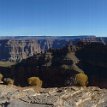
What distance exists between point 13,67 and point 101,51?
111ft

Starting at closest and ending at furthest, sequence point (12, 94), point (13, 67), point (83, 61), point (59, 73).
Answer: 1. point (12, 94)
2. point (59, 73)
3. point (83, 61)
4. point (13, 67)

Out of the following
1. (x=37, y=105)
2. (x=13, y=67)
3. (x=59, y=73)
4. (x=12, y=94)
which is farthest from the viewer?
(x=13, y=67)

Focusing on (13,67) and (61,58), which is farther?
(13,67)

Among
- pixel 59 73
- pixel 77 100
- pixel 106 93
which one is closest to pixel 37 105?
pixel 77 100

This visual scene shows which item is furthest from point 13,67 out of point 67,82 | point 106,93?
point 106,93

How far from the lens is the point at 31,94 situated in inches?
887

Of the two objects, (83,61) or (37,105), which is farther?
(83,61)

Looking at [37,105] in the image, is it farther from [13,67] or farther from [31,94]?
[13,67]

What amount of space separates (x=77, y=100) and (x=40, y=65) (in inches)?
4161

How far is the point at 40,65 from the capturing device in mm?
125812

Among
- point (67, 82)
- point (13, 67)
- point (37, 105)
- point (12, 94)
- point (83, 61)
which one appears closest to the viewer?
point (37, 105)

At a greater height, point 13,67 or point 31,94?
point 31,94

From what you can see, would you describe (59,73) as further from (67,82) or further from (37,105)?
(37,105)

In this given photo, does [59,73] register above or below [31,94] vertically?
below
